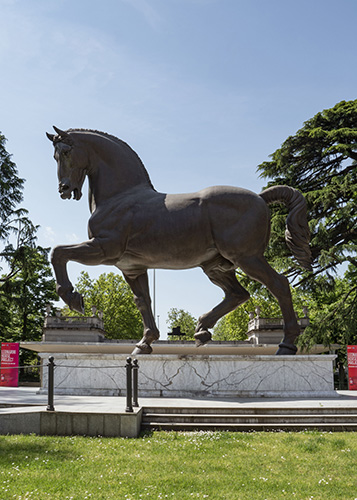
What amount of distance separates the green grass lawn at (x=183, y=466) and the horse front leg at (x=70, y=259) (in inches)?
114

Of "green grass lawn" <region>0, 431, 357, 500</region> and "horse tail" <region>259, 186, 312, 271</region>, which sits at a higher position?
"horse tail" <region>259, 186, 312, 271</region>

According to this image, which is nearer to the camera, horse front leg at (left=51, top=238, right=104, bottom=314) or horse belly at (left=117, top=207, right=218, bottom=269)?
horse front leg at (left=51, top=238, right=104, bottom=314)

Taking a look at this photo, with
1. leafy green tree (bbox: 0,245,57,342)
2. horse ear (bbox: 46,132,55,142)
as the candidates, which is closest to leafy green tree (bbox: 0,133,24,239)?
leafy green tree (bbox: 0,245,57,342)

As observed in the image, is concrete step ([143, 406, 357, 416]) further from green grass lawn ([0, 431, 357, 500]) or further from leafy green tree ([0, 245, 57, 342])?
leafy green tree ([0, 245, 57, 342])

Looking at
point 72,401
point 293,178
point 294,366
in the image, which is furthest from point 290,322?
point 293,178

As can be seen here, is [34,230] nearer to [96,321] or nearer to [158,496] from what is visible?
[96,321]

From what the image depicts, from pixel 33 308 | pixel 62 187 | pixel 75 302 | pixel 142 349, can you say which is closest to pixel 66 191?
pixel 62 187

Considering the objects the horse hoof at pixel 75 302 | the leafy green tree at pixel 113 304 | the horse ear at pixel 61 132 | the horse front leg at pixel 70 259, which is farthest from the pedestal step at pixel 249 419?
the leafy green tree at pixel 113 304

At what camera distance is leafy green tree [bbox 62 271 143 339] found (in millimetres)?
48156

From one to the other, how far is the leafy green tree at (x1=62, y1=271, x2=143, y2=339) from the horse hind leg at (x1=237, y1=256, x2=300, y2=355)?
38322 millimetres

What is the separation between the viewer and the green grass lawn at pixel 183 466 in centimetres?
469

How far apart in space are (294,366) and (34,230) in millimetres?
21269

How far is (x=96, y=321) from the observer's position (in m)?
41.9

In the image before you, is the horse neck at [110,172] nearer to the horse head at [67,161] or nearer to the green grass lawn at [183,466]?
the horse head at [67,161]
